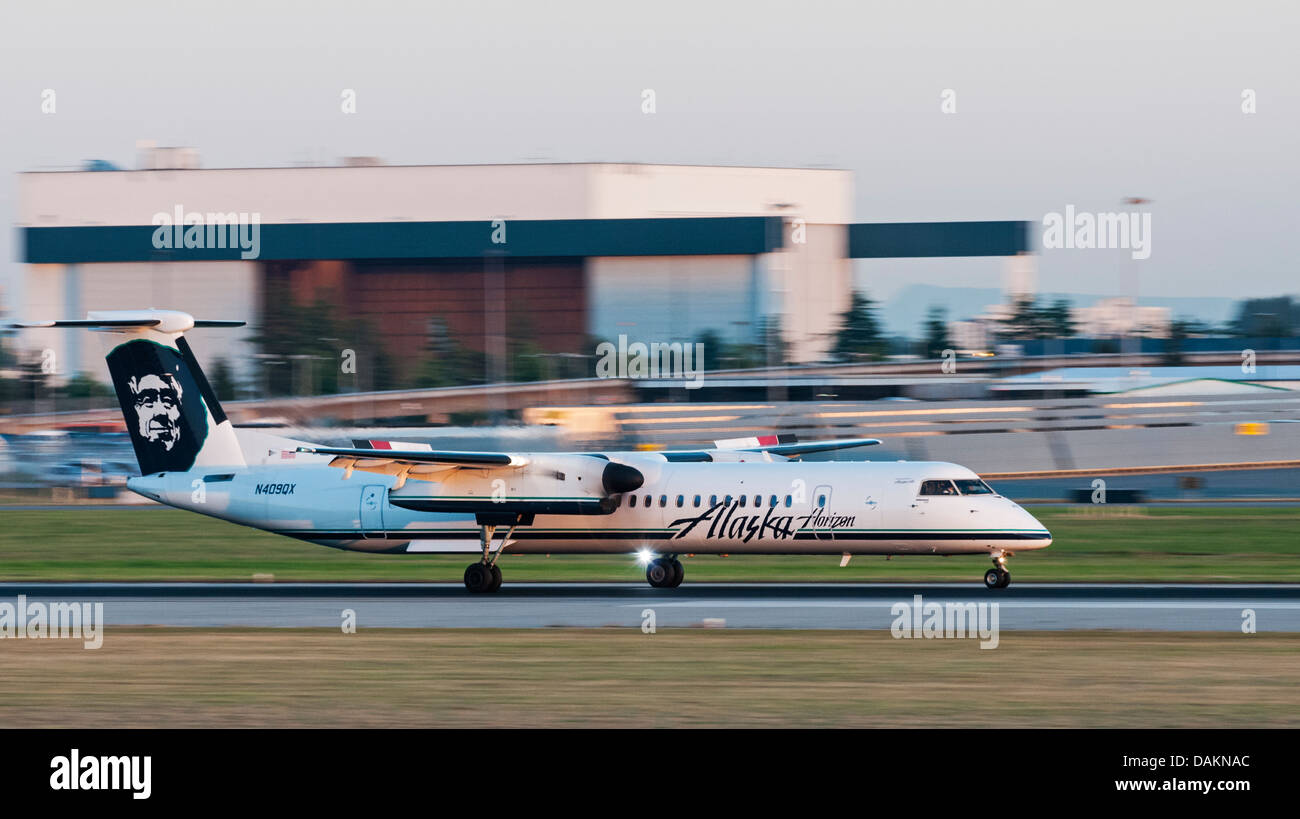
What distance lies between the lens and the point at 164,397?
107ft

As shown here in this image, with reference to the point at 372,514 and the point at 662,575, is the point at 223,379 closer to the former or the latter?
the point at 372,514

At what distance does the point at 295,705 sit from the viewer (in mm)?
14898

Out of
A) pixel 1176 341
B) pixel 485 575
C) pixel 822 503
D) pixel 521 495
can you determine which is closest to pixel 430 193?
pixel 1176 341

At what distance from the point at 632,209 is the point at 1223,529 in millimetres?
46580

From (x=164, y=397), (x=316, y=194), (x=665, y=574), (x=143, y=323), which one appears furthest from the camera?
A: (x=316, y=194)

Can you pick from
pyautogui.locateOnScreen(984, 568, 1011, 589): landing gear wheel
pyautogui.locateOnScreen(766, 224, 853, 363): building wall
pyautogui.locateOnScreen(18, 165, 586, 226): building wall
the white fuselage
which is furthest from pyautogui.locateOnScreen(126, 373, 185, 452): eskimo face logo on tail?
pyautogui.locateOnScreen(18, 165, 586, 226): building wall

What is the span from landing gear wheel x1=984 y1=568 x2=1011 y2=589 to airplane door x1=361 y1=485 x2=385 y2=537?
12395mm

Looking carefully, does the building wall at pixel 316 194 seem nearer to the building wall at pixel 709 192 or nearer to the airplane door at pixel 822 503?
the building wall at pixel 709 192

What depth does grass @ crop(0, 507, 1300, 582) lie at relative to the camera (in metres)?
33.7

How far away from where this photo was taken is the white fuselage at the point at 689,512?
29062mm

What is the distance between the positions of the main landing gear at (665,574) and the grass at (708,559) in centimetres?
229

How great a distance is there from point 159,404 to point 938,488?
16.8 meters
